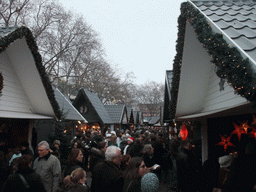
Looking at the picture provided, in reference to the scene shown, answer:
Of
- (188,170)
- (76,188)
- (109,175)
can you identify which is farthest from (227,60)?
(188,170)

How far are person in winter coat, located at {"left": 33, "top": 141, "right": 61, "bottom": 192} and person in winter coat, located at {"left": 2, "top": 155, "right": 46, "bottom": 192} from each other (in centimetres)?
111

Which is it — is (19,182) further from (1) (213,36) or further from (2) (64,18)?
(2) (64,18)

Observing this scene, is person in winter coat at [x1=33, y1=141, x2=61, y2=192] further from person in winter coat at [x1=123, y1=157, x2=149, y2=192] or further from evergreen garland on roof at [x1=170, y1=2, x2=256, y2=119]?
evergreen garland on roof at [x1=170, y1=2, x2=256, y2=119]

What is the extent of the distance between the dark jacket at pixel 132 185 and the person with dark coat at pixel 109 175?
0.10 metres

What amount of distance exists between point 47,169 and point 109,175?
7.44ft

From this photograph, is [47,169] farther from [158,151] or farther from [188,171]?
[158,151]

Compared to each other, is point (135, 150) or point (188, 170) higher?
point (135, 150)

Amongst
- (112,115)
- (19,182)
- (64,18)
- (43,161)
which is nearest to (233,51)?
(19,182)

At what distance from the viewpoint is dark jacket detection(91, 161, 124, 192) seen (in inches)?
132

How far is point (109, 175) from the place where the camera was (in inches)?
135

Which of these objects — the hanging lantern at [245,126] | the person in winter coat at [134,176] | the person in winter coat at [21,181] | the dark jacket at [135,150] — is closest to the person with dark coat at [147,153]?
the dark jacket at [135,150]

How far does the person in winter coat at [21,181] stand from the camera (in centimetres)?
364

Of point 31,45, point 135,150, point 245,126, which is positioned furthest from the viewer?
point 135,150

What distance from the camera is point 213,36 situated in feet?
9.82
